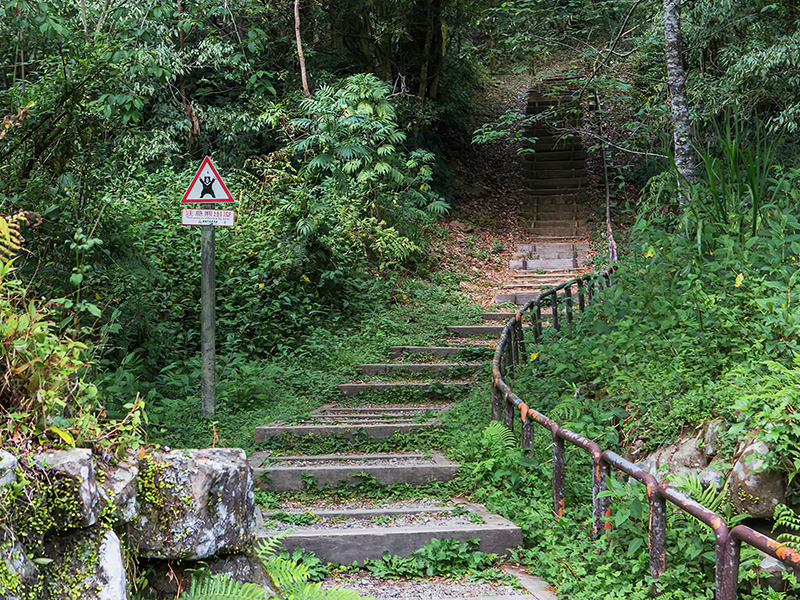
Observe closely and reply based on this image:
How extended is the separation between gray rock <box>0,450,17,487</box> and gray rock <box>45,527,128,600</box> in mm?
291

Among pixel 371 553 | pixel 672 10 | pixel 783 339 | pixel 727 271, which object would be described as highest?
pixel 672 10

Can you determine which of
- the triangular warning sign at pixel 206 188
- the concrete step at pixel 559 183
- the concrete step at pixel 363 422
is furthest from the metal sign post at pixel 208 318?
the concrete step at pixel 559 183

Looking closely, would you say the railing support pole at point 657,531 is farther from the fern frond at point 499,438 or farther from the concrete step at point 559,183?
the concrete step at point 559,183

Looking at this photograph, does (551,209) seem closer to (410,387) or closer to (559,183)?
(559,183)

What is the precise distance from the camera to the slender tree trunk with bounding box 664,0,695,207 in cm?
737

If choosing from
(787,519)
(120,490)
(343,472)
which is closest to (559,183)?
(343,472)

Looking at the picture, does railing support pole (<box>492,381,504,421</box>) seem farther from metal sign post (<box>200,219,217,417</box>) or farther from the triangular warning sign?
the triangular warning sign

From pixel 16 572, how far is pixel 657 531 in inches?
110

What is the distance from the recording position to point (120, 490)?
2557mm

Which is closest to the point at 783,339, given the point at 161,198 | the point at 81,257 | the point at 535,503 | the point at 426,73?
the point at 535,503

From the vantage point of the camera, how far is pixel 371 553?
14.1ft

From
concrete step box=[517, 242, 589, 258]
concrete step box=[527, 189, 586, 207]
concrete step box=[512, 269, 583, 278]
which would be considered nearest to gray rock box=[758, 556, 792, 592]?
concrete step box=[512, 269, 583, 278]

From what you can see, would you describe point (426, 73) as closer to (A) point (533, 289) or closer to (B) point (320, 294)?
(A) point (533, 289)

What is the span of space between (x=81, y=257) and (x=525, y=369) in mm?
4823
